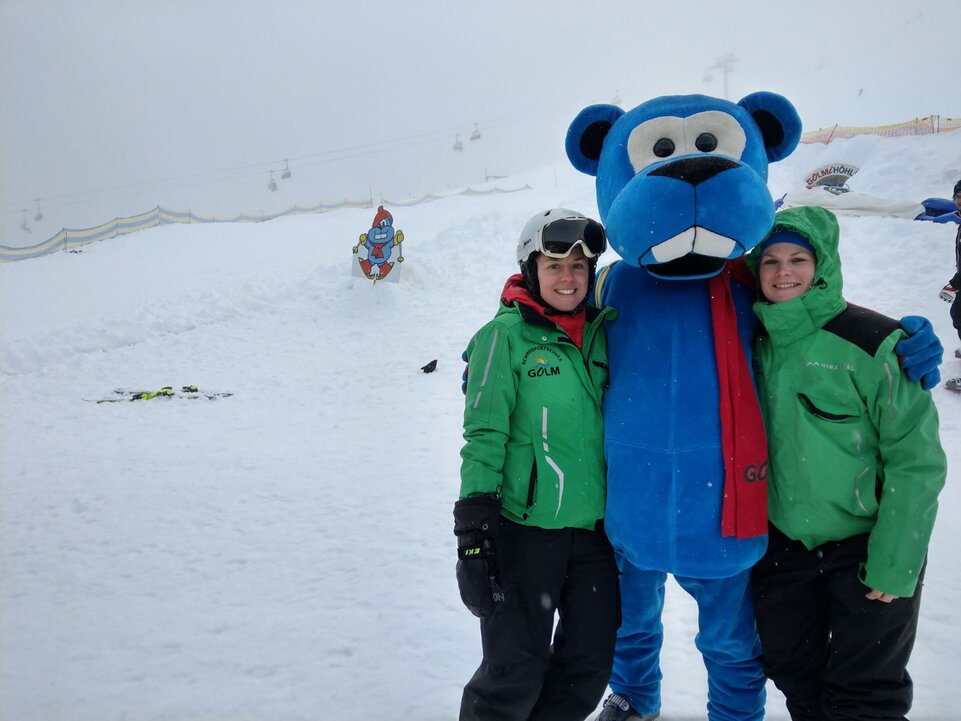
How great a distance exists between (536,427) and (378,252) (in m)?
10.4

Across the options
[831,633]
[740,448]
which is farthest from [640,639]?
[740,448]

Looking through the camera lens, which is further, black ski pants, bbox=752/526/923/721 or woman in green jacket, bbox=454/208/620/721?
woman in green jacket, bbox=454/208/620/721

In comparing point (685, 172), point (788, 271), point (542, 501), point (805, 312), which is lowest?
point (542, 501)

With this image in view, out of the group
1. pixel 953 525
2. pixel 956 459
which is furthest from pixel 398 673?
pixel 956 459

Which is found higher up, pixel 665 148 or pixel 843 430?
pixel 665 148

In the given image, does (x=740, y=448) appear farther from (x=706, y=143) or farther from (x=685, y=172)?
(x=706, y=143)

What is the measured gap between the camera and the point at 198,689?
105 inches

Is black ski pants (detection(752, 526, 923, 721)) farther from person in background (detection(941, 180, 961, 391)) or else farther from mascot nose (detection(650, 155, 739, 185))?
person in background (detection(941, 180, 961, 391))

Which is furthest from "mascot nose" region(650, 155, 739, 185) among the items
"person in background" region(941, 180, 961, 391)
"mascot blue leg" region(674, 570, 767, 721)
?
"person in background" region(941, 180, 961, 391)

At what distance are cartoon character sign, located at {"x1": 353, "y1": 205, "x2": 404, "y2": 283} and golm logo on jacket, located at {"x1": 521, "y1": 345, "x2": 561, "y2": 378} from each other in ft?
33.0

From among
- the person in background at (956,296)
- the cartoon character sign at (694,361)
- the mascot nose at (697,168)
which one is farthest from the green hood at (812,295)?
the person in background at (956,296)

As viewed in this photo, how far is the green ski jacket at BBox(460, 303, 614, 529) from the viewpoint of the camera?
6.70 feet

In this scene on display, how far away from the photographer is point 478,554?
1.97 m

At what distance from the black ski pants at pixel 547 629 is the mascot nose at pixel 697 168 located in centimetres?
126
